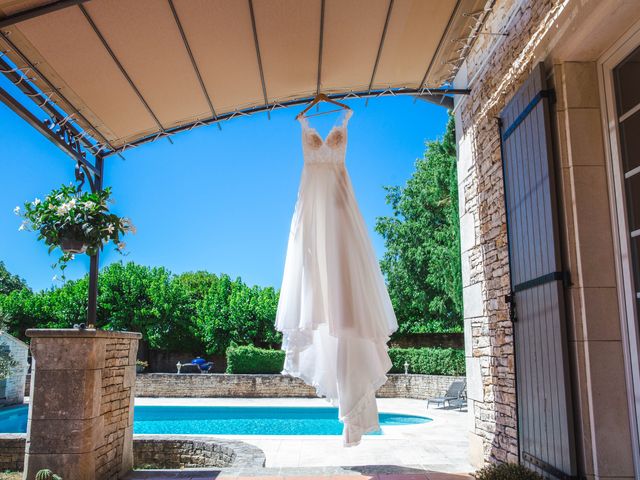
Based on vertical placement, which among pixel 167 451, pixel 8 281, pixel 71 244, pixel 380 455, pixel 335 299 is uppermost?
pixel 8 281

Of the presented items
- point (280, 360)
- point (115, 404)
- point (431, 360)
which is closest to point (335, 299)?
point (115, 404)

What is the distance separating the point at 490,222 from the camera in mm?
4496

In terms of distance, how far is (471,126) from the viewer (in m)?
5.04

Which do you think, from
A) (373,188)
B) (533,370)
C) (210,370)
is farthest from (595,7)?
(373,188)

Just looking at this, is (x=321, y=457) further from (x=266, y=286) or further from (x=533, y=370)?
(x=266, y=286)

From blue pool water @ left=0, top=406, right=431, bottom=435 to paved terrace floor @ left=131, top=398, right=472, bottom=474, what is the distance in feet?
Result: 7.67

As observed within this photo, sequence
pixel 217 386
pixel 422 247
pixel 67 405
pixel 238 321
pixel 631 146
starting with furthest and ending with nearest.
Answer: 1. pixel 422 247
2. pixel 238 321
3. pixel 217 386
4. pixel 67 405
5. pixel 631 146

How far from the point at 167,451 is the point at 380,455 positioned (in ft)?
8.36

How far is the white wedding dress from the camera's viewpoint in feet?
12.1

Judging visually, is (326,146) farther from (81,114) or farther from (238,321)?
(238,321)

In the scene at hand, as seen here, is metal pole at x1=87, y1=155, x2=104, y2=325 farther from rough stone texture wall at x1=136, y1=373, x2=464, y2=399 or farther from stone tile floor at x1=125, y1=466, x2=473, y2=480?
rough stone texture wall at x1=136, y1=373, x2=464, y2=399

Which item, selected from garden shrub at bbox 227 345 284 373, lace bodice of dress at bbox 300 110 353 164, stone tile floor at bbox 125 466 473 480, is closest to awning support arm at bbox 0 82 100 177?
lace bodice of dress at bbox 300 110 353 164

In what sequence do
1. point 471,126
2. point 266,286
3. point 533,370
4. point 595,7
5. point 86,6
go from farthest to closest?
point 266,286 → point 471,126 → point 86,6 → point 533,370 → point 595,7

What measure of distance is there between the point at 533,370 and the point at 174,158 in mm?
33778
